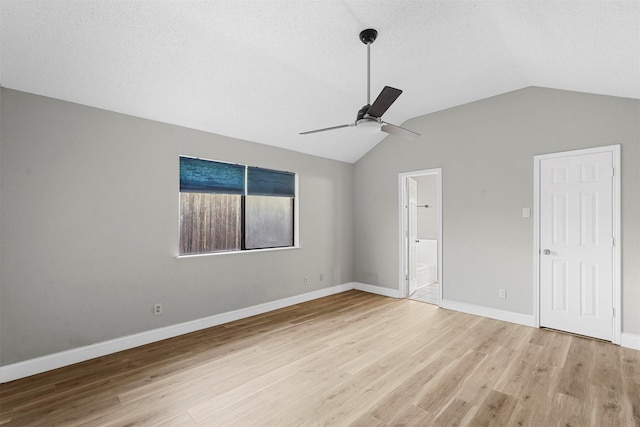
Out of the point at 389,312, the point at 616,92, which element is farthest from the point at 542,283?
the point at 616,92

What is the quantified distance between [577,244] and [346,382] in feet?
10.5

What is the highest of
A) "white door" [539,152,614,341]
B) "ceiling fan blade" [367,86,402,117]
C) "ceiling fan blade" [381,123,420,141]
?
"ceiling fan blade" [367,86,402,117]

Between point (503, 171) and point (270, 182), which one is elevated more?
point (503, 171)

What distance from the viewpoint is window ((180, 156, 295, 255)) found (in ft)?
12.6

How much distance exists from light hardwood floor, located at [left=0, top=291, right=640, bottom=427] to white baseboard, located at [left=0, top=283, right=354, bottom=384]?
9 centimetres

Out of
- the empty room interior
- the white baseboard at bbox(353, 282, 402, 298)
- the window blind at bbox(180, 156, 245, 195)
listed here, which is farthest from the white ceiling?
the white baseboard at bbox(353, 282, 402, 298)

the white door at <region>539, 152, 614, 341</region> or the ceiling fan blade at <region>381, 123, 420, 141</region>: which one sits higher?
the ceiling fan blade at <region>381, 123, 420, 141</region>

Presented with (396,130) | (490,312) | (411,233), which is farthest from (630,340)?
(396,130)

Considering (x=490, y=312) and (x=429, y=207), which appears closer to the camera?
(x=490, y=312)

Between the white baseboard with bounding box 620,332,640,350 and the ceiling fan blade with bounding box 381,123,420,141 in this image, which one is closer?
the ceiling fan blade with bounding box 381,123,420,141

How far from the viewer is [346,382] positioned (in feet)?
8.36

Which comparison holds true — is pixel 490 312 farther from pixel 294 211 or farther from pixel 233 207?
pixel 233 207

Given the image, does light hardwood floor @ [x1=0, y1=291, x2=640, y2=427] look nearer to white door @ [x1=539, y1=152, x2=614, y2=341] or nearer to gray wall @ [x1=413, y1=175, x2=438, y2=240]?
white door @ [x1=539, y1=152, x2=614, y2=341]

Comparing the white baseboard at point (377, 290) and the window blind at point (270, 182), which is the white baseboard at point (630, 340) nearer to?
the white baseboard at point (377, 290)
